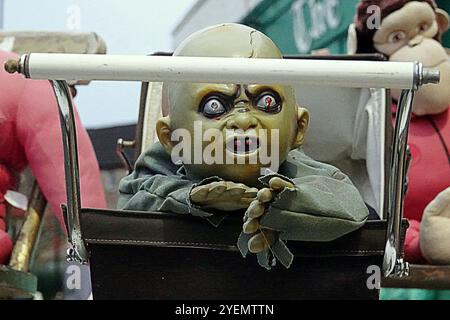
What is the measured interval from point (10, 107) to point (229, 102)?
48 cm

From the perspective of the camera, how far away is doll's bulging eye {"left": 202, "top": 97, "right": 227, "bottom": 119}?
2.44ft

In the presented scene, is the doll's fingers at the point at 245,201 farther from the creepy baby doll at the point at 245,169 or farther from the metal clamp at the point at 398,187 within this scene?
the metal clamp at the point at 398,187

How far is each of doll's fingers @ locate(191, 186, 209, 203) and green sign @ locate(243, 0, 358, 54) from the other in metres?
0.88

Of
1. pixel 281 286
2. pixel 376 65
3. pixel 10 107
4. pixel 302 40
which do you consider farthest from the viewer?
pixel 302 40

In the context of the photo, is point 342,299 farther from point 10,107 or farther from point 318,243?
point 10,107

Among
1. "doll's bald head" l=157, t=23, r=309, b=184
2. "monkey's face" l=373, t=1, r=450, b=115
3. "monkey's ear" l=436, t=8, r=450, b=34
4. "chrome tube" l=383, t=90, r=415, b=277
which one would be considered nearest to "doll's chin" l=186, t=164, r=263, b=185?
"doll's bald head" l=157, t=23, r=309, b=184

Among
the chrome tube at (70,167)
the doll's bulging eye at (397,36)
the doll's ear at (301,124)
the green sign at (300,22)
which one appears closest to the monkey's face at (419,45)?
the doll's bulging eye at (397,36)

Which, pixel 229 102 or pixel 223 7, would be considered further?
pixel 223 7

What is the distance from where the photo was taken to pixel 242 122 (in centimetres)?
73

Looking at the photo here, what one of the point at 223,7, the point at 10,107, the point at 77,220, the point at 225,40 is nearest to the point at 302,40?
the point at 223,7

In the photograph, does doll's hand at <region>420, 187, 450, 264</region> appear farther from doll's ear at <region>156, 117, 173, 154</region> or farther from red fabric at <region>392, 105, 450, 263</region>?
doll's ear at <region>156, 117, 173, 154</region>

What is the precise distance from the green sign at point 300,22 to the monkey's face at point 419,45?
0.93 feet
